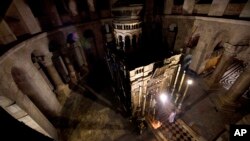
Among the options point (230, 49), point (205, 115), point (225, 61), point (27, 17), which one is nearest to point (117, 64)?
point (27, 17)

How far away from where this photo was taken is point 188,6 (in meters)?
13.6

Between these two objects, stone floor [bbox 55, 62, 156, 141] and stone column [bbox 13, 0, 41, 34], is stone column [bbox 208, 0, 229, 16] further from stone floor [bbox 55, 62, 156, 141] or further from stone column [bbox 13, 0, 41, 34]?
stone column [bbox 13, 0, 41, 34]

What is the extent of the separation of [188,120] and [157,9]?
48.2ft

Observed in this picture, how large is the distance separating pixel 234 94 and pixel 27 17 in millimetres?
19989

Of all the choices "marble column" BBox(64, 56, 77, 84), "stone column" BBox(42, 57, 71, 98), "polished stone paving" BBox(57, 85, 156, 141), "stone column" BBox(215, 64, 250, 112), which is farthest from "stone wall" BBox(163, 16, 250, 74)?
"stone column" BBox(42, 57, 71, 98)

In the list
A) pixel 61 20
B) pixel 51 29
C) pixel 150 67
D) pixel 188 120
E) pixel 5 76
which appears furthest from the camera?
pixel 61 20

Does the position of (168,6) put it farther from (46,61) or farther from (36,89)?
(36,89)

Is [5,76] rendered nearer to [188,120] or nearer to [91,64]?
[91,64]

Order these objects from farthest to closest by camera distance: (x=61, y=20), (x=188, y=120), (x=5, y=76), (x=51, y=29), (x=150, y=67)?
(x=61, y=20), (x=51, y=29), (x=188, y=120), (x=150, y=67), (x=5, y=76)

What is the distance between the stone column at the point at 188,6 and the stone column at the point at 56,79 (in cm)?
1674

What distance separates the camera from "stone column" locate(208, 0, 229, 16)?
10.5m

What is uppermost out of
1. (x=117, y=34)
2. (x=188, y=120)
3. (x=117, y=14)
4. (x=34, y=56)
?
(x=117, y=14)

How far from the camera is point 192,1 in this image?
43.1 ft

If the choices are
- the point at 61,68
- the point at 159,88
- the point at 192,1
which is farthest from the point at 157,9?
the point at 61,68
